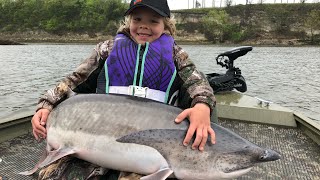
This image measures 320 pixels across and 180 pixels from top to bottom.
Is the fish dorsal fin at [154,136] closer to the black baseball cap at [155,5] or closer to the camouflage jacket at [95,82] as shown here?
the camouflage jacket at [95,82]

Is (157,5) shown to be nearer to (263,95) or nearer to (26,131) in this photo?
Result: (26,131)

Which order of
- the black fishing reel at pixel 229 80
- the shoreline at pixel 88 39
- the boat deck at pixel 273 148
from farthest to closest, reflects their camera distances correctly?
the shoreline at pixel 88 39 → the black fishing reel at pixel 229 80 → the boat deck at pixel 273 148

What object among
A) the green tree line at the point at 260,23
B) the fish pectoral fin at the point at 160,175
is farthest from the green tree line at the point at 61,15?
the fish pectoral fin at the point at 160,175

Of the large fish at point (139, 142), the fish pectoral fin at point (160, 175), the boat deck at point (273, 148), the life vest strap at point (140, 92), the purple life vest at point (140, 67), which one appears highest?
the purple life vest at point (140, 67)

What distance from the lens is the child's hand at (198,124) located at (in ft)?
8.42

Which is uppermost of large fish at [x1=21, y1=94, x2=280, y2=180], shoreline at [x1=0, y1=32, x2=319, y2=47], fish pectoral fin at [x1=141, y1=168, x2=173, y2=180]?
large fish at [x1=21, y1=94, x2=280, y2=180]

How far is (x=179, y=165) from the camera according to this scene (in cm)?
257

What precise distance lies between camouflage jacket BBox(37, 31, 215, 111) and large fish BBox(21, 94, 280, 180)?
0.56 feet

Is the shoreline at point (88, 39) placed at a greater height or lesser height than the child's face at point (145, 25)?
lesser

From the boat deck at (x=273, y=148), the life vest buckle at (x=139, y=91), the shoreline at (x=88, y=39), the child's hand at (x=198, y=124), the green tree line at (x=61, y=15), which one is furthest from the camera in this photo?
the green tree line at (x=61, y=15)

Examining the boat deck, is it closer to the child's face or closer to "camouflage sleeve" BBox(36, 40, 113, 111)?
"camouflage sleeve" BBox(36, 40, 113, 111)

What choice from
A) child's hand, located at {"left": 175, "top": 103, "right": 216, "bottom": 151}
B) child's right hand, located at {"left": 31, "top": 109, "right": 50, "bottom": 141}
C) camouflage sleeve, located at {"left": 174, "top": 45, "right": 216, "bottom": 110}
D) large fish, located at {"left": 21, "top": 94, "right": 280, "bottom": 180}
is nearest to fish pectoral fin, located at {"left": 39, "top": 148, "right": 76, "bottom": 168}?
large fish, located at {"left": 21, "top": 94, "right": 280, "bottom": 180}

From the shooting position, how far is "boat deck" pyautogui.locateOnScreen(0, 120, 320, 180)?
4.39 metres

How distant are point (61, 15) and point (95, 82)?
3515 inches
